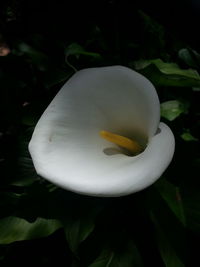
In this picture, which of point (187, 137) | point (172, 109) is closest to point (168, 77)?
point (172, 109)

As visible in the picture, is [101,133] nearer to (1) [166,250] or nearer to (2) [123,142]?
(2) [123,142]

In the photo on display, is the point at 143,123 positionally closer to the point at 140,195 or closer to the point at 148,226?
the point at 140,195

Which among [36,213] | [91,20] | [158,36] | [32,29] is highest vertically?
[158,36]

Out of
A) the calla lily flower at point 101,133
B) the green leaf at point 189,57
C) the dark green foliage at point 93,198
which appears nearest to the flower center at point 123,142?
the calla lily flower at point 101,133

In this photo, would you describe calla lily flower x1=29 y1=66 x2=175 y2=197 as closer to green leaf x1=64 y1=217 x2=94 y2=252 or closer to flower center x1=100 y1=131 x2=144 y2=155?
flower center x1=100 y1=131 x2=144 y2=155

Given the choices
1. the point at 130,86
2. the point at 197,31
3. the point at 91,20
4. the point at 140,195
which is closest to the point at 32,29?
the point at 91,20

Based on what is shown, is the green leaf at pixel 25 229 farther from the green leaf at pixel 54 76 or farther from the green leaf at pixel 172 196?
the green leaf at pixel 54 76
